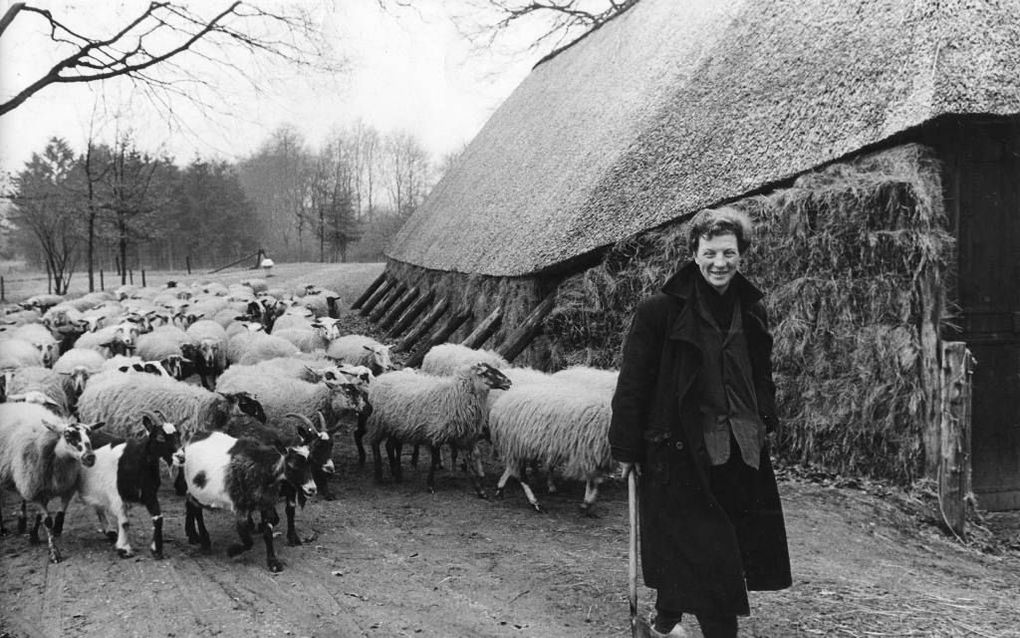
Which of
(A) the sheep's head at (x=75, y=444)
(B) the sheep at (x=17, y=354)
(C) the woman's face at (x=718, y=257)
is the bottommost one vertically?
(A) the sheep's head at (x=75, y=444)

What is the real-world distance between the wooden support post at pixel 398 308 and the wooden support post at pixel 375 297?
315 centimetres

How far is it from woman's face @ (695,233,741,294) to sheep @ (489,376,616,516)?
3.82 meters

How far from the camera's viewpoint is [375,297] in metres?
25.0

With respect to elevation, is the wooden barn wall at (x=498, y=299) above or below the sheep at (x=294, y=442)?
above

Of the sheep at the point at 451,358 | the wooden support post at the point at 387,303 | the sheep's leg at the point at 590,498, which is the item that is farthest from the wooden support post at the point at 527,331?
the wooden support post at the point at 387,303

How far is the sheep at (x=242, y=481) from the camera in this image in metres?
5.88

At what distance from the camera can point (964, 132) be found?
24.5 feet

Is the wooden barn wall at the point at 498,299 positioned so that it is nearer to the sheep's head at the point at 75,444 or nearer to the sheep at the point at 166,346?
the sheep at the point at 166,346

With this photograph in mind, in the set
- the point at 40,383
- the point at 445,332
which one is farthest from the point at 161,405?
the point at 445,332

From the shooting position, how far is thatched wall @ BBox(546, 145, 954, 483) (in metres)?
7.20

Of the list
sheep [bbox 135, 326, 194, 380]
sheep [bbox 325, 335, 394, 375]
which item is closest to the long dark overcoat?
sheep [bbox 325, 335, 394, 375]

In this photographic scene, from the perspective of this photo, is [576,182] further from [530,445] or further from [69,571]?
[69,571]

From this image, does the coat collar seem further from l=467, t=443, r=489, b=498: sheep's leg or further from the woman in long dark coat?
l=467, t=443, r=489, b=498: sheep's leg

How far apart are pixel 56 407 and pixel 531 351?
262 inches
